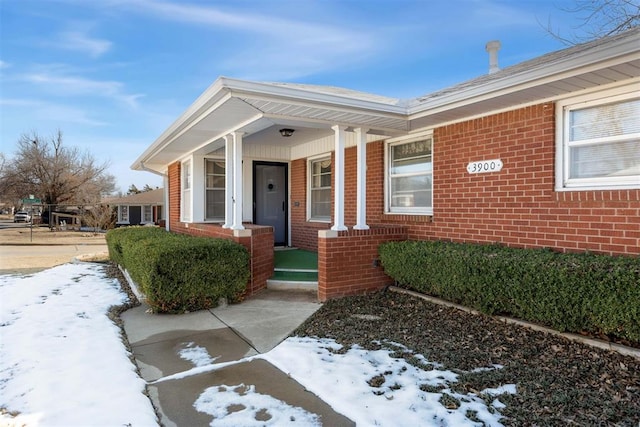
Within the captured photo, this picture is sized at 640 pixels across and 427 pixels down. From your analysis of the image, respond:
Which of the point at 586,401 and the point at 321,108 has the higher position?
the point at 321,108

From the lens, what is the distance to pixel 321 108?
5344 mm

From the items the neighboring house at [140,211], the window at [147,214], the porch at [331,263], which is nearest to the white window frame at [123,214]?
the neighboring house at [140,211]

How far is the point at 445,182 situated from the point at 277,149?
5.01m

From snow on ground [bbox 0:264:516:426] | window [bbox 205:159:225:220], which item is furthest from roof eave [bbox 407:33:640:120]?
window [bbox 205:159:225:220]

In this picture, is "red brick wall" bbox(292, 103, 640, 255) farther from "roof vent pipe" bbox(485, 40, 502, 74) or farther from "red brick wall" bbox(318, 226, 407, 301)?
"roof vent pipe" bbox(485, 40, 502, 74)

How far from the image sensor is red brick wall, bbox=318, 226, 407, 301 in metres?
5.86

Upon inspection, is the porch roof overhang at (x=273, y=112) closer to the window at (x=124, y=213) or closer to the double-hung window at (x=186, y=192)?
the double-hung window at (x=186, y=192)

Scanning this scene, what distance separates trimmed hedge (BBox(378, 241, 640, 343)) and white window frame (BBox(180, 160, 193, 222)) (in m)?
6.38

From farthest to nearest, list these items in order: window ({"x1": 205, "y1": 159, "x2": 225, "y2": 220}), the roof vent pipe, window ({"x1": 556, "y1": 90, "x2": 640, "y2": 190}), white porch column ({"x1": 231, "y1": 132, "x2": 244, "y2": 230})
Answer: window ({"x1": 205, "y1": 159, "x2": 225, "y2": 220}) → the roof vent pipe → white porch column ({"x1": 231, "y1": 132, "x2": 244, "y2": 230}) → window ({"x1": 556, "y1": 90, "x2": 640, "y2": 190})

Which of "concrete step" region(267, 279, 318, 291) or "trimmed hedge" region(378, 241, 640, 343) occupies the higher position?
"trimmed hedge" region(378, 241, 640, 343)

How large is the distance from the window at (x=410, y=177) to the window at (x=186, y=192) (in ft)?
17.6

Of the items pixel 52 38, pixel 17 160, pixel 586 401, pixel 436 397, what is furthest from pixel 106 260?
pixel 17 160

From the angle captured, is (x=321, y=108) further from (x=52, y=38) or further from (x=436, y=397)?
(x=52, y=38)

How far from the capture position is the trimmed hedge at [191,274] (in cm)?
535
